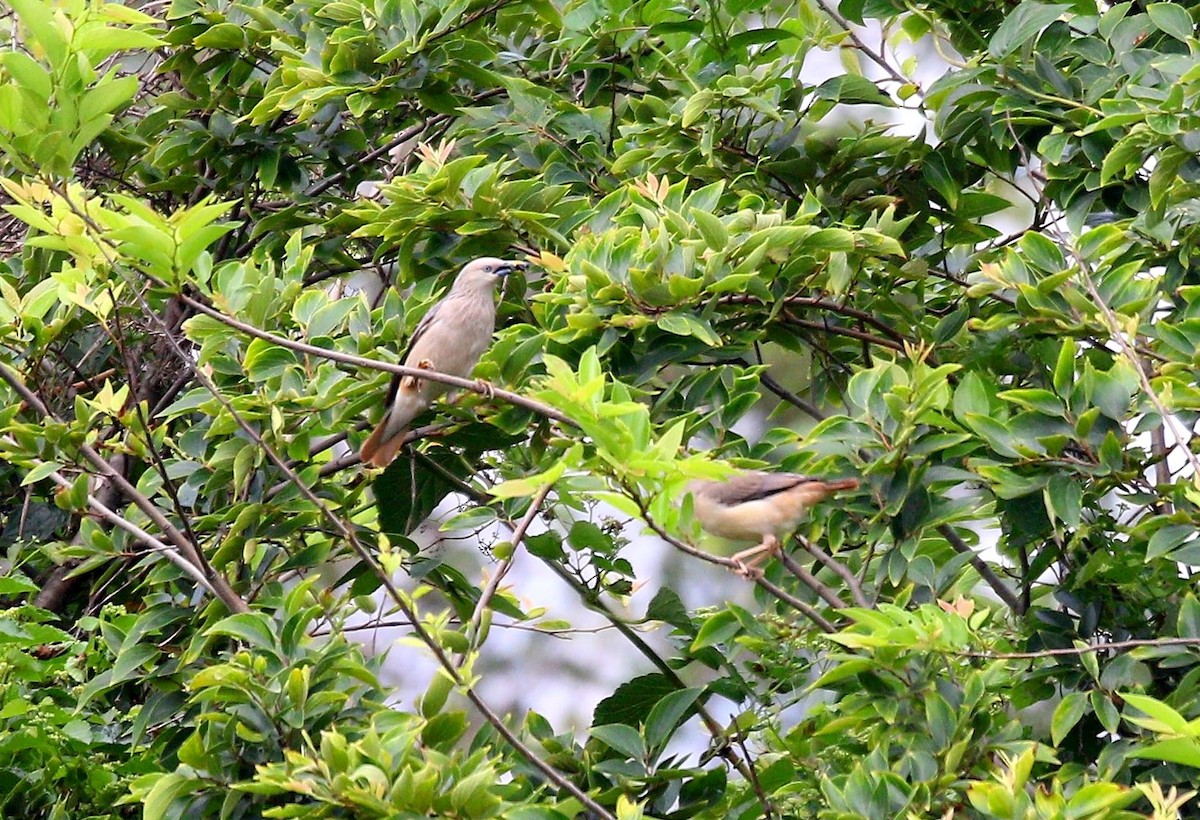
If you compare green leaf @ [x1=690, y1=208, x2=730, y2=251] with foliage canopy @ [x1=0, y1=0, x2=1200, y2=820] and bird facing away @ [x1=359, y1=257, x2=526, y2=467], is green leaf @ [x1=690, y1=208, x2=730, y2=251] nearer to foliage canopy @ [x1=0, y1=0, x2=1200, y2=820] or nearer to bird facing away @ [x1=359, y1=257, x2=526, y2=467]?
foliage canopy @ [x1=0, y1=0, x2=1200, y2=820]

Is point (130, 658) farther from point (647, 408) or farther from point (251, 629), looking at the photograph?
point (647, 408)

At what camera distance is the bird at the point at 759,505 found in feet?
12.4

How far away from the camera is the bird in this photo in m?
3.78

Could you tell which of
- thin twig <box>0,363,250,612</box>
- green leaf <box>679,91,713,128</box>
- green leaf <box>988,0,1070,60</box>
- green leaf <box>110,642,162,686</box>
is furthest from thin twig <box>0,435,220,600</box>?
green leaf <box>988,0,1070,60</box>

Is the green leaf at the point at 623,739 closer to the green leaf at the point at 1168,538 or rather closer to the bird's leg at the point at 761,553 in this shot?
the bird's leg at the point at 761,553

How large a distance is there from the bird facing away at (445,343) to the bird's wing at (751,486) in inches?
34.1

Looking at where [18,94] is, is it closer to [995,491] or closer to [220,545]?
[220,545]

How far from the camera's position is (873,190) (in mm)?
4609

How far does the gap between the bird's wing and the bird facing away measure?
87cm

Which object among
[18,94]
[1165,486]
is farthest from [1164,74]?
[18,94]

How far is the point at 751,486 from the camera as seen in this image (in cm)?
426

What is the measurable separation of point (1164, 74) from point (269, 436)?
2.71m

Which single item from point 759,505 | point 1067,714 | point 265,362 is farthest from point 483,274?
point 1067,714

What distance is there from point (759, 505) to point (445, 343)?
5.19 feet
